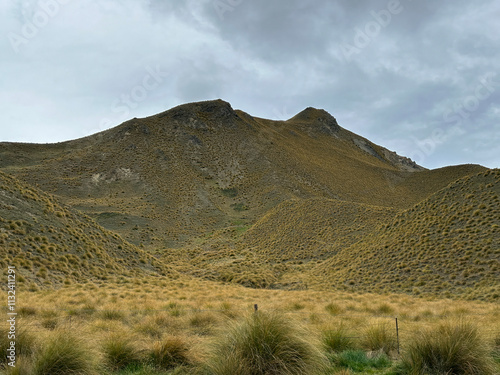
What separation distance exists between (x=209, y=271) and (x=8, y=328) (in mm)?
27234

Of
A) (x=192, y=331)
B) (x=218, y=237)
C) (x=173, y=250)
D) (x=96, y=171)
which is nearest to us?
(x=192, y=331)

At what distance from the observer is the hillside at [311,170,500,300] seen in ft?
64.5

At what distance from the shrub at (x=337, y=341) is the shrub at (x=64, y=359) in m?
4.26

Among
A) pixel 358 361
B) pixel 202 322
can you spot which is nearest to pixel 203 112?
pixel 202 322

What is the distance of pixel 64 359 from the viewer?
4.77 metres

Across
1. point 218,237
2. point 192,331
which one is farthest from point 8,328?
point 218,237

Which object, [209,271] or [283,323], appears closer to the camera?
[283,323]

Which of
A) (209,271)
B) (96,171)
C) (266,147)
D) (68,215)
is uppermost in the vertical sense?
(266,147)

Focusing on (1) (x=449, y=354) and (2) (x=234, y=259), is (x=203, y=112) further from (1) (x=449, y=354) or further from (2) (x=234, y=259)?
(1) (x=449, y=354)

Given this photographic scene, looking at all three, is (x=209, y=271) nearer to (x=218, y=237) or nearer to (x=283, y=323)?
(x=218, y=237)

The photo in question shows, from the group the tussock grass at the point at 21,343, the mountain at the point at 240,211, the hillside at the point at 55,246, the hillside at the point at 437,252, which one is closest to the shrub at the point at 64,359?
the tussock grass at the point at 21,343

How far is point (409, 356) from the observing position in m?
5.48

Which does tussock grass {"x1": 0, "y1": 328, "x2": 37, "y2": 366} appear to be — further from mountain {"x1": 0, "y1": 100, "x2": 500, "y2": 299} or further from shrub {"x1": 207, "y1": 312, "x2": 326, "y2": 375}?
mountain {"x1": 0, "y1": 100, "x2": 500, "y2": 299}

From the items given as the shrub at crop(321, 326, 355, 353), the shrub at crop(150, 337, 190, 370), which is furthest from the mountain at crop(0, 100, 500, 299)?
the shrub at crop(150, 337, 190, 370)
